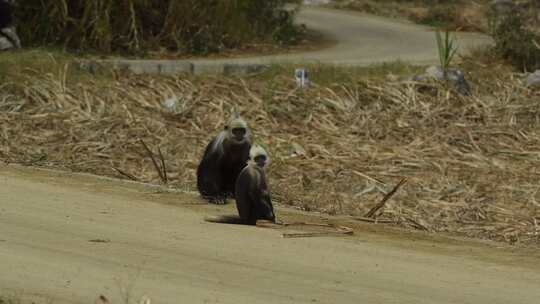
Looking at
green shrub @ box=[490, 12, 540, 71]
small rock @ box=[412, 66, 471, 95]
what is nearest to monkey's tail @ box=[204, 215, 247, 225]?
small rock @ box=[412, 66, 471, 95]

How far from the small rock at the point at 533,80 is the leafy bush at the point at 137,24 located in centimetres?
876

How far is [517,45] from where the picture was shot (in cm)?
2892

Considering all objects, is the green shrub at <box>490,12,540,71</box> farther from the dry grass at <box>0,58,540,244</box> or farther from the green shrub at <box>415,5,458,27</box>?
the green shrub at <box>415,5,458,27</box>

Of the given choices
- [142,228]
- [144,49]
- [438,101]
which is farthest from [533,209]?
[144,49]

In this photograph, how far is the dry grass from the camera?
1767 centimetres

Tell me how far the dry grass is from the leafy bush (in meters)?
5.87

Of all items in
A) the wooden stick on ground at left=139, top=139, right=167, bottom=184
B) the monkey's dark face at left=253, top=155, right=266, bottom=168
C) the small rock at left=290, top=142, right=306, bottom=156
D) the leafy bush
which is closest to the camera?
the monkey's dark face at left=253, top=155, right=266, bottom=168

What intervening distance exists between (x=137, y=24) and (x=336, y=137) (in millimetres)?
11215

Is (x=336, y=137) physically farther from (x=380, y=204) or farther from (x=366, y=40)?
(x=366, y=40)

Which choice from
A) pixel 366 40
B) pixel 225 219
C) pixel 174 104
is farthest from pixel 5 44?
pixel 225 219

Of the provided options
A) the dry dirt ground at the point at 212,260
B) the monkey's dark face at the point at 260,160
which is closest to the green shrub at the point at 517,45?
the dry dirt ground at the point at 212,260

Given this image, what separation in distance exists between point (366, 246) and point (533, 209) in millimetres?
3738

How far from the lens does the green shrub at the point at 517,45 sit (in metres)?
28.6

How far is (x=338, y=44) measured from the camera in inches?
1474
